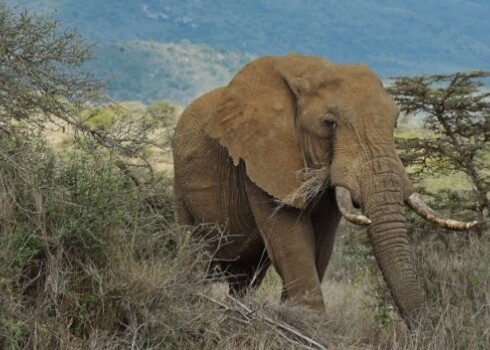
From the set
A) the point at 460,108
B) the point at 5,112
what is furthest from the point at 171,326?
the point at 460,108

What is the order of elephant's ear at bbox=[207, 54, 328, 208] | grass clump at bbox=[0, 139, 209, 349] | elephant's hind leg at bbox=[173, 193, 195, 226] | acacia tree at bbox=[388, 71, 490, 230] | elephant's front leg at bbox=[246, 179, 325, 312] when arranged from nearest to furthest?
grass clump at bbox=[0, 139, 209, 349] → elephant's front leg at bbox=[246, 179, 325, 312] → elephant's ear at bbox=[207, 54, 328, 208] → elephant's hind leg at bbox=[173, 193, 195, 226] → acacia tree at bbox=[388, 71, 490, 230]

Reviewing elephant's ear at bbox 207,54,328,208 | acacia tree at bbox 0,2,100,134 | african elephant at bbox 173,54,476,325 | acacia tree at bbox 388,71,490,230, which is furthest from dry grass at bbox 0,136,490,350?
acacia tree at bbox 388,71,490,230

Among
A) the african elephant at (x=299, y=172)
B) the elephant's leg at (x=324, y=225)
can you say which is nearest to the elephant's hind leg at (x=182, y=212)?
the african elephant at (x=299, y=172)

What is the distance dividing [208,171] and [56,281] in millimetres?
4080

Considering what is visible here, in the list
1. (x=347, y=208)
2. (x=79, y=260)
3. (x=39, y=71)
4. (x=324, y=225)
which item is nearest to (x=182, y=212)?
(x=324, y=225)

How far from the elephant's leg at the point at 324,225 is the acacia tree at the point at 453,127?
3.27 m

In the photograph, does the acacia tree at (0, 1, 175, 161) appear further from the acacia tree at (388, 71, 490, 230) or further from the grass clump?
the acacia tree at (388, 71, 490, 230)

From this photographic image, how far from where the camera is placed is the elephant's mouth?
25.7ft

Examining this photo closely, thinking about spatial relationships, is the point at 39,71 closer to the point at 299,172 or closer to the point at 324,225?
the point at 299,172

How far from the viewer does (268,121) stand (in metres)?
9.35

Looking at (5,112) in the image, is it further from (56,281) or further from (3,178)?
(56,281)

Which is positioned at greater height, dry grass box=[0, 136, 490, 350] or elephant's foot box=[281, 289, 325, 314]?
dry grass box=[0, 136, 490, 350]

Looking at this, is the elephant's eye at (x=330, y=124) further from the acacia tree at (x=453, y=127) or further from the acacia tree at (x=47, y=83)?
the acacia tree at (x=453, y=127)

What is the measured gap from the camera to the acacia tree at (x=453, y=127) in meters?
13.0
